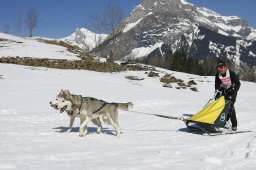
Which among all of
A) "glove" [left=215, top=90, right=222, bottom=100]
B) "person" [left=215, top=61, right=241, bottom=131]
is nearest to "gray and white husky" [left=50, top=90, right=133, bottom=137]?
"glove" [left=215, top=90, right=222, bottom=100]

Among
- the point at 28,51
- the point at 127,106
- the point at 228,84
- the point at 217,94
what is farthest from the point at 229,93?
the point at 28,51

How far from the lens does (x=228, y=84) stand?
11.0 metres

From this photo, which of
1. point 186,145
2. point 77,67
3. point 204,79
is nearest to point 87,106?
point 186,145

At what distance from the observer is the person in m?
10.8

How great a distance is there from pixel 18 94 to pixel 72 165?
48.8 ft

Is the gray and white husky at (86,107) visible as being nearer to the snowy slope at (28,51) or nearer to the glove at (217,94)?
the glove at (217,94)

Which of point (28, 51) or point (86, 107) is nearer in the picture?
point (86, 107)

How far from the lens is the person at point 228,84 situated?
35.4ft

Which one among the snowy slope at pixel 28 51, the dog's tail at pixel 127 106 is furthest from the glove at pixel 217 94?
the snowy slope at pixel 28 51

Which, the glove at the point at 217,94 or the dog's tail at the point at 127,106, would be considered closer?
the dog's tail at the point at 127,106

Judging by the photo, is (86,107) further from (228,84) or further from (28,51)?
(28,51)

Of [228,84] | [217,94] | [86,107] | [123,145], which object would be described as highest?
[228,84]

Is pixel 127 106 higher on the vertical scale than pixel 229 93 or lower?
lower

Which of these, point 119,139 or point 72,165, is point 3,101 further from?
point 72,165
